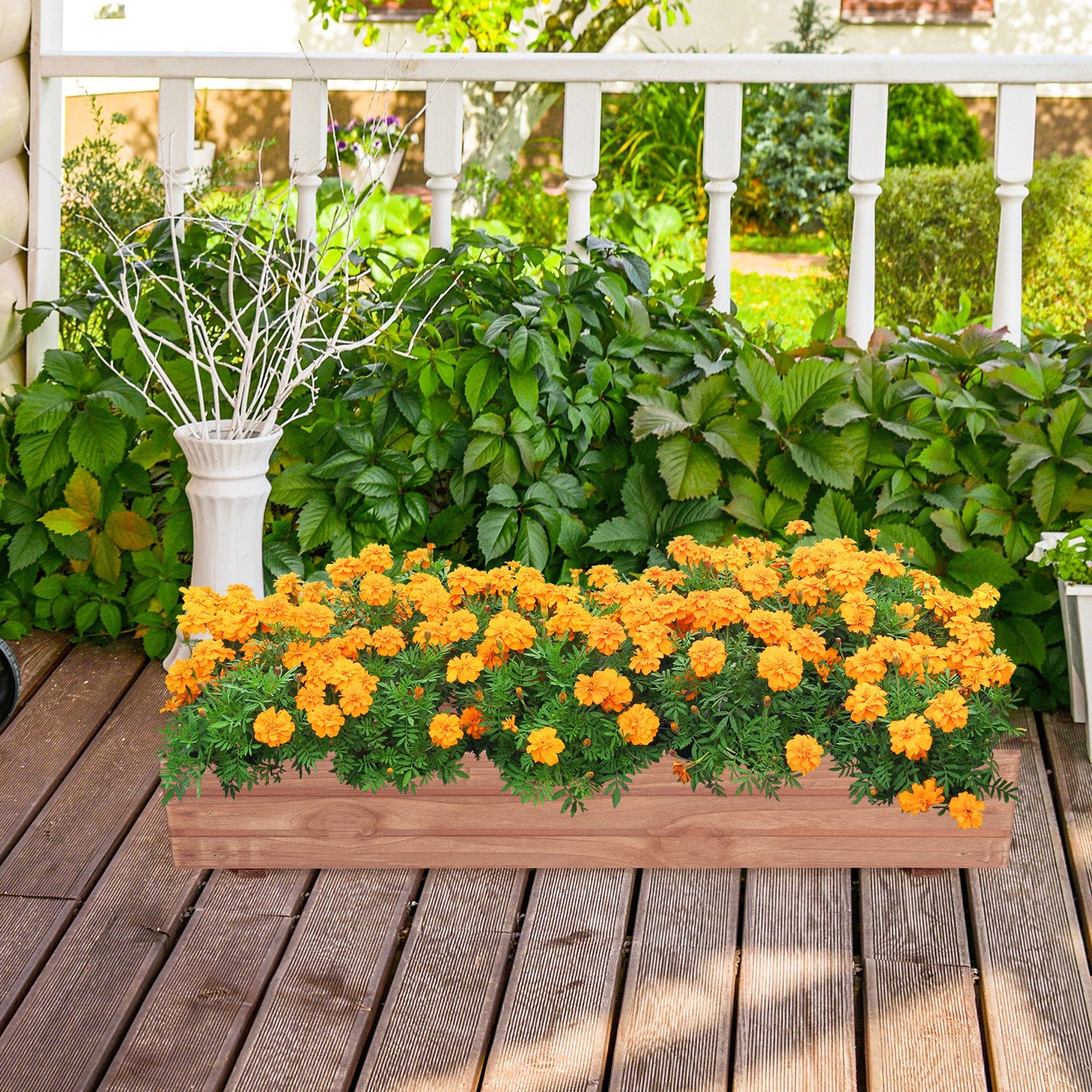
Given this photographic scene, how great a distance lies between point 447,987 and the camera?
189cm

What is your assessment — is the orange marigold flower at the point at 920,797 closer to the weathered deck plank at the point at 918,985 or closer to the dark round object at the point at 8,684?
the weathered deck plank at the point at 918,985

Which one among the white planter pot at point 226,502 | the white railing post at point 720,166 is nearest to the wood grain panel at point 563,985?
the white planter pot at point 226,502

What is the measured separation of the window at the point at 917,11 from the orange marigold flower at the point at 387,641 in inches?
373

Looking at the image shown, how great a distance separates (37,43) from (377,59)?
767mm

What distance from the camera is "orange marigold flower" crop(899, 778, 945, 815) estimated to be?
6.66ft

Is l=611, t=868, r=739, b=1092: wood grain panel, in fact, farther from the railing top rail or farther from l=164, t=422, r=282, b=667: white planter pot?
the railing top rail

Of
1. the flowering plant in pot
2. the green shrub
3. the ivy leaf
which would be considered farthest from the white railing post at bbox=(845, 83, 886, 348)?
the green shrub

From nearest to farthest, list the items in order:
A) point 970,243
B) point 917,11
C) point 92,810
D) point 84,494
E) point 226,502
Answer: point 92,810 → point 226,502 → point 84,494 → point 970,243 → point 917,11

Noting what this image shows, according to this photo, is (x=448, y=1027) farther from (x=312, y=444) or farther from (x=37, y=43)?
(x=37, y=43)

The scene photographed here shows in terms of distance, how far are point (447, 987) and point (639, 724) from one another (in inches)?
17.8

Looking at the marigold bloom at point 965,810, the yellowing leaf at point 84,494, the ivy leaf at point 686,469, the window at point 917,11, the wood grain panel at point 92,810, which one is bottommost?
the wood grain panel at point 92,810

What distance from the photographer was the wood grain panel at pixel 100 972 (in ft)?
5.68

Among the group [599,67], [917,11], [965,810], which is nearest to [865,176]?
[599,67]

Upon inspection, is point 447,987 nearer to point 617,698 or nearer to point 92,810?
point 617,698
